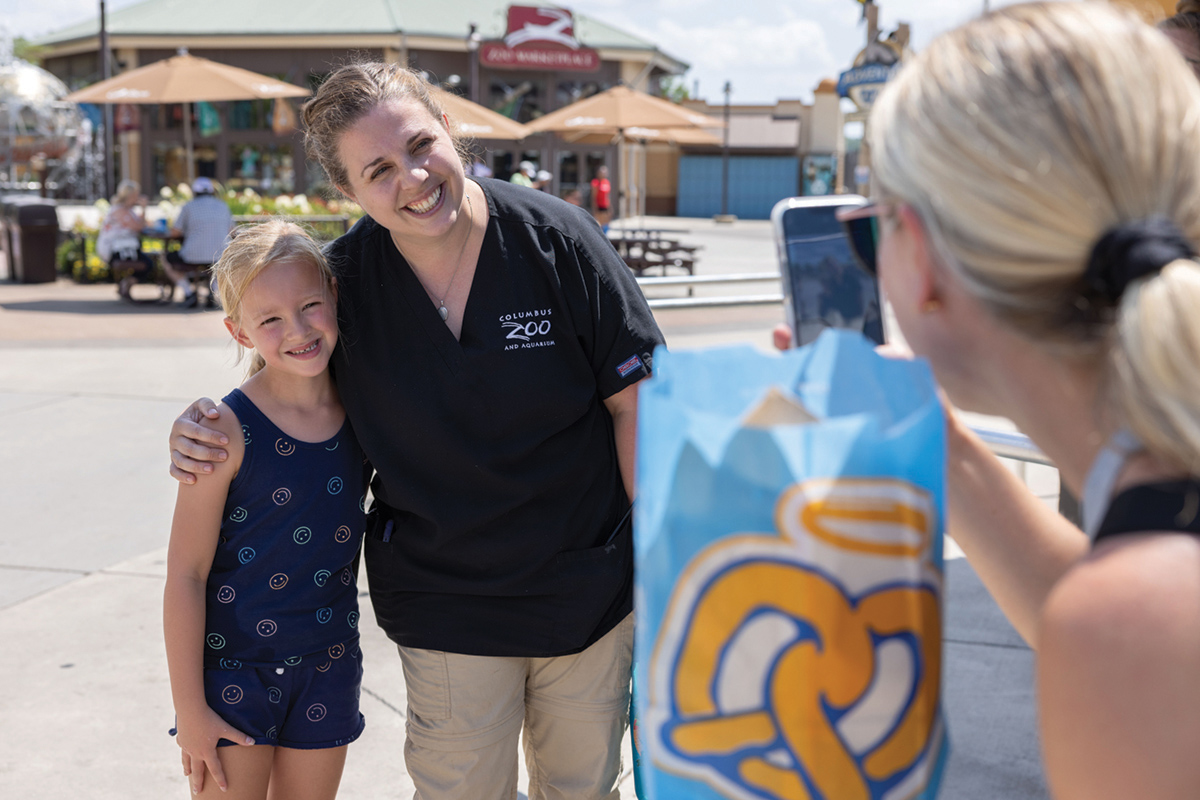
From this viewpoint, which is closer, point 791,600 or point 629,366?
point 791,600

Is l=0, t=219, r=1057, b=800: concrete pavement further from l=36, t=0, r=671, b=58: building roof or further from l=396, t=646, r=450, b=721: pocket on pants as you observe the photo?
l=36, t=0, r=671, b=58: building roof

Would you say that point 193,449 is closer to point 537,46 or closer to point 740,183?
point 537,46

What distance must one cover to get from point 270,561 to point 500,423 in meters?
0.58

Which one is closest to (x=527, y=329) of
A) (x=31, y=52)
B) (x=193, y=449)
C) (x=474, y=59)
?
(x=193, y=449)

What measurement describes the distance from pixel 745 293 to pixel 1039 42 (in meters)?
15.2

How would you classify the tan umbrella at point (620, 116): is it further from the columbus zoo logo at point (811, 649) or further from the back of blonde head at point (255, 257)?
the columbus zoo logo at point (811, 649)

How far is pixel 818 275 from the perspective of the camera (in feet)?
4.80

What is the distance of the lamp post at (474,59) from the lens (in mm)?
29078

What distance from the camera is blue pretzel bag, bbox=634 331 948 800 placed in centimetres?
96

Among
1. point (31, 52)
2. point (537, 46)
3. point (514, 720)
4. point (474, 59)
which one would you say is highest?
point (31, 52)

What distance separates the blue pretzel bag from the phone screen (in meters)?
0.44

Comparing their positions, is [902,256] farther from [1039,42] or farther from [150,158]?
[150,158]

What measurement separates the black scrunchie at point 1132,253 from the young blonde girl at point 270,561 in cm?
163

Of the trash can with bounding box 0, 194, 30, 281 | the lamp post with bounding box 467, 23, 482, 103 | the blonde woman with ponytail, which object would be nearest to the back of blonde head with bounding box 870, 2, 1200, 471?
the blonde woman with ponytail
